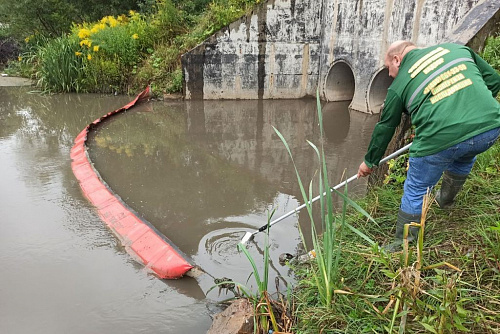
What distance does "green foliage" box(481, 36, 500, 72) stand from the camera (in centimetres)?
423

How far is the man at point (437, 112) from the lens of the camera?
2307 mm

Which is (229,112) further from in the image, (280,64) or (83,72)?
(83,72)

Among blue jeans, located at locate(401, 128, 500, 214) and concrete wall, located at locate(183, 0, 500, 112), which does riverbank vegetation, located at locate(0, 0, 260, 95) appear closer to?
concrete wall, located at locate(183, 0, 500, 112)

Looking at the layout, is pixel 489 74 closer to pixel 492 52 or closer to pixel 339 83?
pixel 492 52

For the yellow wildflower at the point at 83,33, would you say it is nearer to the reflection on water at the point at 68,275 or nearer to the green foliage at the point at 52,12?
the green foliage at the point at 52,12

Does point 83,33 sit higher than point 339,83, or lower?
higher

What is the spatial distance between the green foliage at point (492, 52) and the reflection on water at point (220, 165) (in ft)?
6.79

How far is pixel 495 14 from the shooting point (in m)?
4.56

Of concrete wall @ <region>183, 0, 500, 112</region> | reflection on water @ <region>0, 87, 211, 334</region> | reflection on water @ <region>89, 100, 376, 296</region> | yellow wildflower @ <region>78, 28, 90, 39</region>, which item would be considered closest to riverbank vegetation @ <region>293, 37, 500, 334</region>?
reflection on water @ <region>89, 100, 376, 296</region>

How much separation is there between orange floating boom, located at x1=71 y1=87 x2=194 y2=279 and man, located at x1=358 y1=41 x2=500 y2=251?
192 centimetres

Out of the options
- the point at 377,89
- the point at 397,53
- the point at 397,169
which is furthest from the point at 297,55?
the point at 397,53

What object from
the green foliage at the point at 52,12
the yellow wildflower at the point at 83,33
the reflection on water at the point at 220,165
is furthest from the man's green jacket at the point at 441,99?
the green foliage at the point at 52,12

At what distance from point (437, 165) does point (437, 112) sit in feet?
1.17

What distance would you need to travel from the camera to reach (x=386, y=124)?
8.53 ft
